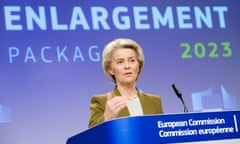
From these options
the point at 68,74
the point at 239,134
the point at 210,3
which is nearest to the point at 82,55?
the point at 68,74

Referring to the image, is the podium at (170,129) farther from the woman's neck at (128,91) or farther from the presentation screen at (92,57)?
the presentation screen at (92,57)

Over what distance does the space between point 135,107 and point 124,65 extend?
0.23 meters

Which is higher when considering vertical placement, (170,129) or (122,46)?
(122,46)

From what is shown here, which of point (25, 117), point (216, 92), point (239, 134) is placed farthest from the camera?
point (216, 92)

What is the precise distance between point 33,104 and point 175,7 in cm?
115

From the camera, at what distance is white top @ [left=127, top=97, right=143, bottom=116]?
2.91m

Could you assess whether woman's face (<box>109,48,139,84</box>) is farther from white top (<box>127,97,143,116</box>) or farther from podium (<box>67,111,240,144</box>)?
podium (<box>67,111,240,144</box>)

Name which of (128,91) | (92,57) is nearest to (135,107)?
(128,91)

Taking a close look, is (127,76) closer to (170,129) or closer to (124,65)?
(124,65)

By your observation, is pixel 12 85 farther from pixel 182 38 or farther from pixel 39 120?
pixel 182 38

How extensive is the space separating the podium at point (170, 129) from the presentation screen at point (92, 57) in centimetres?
138

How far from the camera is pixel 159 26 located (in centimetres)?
372

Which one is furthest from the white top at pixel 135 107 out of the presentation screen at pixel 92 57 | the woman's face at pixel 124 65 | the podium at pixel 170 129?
the podium at pixel 170 129

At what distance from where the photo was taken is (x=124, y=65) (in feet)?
9.84
